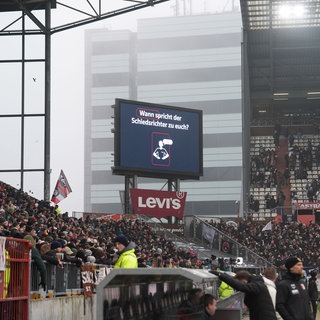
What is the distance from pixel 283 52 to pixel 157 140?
22.8m

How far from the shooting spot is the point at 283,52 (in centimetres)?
6600

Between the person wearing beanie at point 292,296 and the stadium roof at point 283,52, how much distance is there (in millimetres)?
45834

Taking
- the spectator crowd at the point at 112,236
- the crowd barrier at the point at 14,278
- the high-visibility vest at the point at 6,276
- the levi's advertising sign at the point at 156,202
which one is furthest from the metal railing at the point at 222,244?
the high-visibility vest at the point at 6,276

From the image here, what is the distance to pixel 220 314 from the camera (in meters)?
9.85

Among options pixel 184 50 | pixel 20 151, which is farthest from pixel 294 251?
pixel 184 50

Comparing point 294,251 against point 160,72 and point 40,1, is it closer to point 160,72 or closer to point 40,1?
point 40,1

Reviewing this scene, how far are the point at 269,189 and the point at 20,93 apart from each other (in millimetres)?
32324

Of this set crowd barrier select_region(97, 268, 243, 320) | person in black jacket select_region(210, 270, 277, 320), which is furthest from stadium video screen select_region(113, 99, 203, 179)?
crowd barrier select_region(97, 268, 243, 320)

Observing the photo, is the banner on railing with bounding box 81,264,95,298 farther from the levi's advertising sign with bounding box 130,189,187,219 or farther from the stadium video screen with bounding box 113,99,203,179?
the levi's advertising sign with bounding box 130,189,187,219

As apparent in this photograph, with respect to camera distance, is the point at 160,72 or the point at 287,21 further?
the point at 160,72

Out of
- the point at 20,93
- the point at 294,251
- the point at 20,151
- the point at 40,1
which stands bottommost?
the point at 294,251

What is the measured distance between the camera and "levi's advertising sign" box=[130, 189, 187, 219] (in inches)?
1853

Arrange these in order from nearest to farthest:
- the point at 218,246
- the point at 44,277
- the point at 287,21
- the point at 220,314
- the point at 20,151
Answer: the point at 220,314 → the point at 44,277 → the point at 20,151 → the point at 218,246 → the point at 287,21

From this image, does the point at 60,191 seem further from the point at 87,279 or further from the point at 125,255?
the point at 125,255
